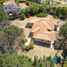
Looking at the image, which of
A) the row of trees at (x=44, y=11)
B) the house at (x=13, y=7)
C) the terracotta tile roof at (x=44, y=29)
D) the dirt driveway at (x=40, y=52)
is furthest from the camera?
the house at (x=13, y=7)

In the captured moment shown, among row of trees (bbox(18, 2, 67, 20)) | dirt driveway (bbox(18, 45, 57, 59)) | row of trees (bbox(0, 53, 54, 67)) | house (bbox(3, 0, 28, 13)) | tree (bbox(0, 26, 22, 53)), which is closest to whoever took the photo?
row of trees (bbox(0, 53, 54, 67))

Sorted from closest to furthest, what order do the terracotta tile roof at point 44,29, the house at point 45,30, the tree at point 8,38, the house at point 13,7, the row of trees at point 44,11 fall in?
1. the tree at point 8,38
2. the house at point 45,30
3. the terracotta tile roof at point 44,29
4. the row of trees at point 44,11
5. the house at point 13,7

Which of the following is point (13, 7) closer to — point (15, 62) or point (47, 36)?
point (47, 36)

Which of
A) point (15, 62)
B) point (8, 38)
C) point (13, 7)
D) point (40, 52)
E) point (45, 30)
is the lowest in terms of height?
point (40, 52)

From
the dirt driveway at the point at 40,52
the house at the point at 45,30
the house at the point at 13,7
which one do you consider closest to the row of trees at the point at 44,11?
the house at the point at 13,7

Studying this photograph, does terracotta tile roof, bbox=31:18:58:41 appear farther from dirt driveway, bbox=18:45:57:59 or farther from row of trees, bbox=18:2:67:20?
row of trees, bbox=18:2:67:20

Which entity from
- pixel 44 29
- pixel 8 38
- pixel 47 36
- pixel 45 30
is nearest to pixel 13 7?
pixel 44 29

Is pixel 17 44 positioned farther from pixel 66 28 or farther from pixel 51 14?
pixel 51 14

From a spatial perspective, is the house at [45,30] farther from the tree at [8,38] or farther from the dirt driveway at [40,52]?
the tree at [8,38]

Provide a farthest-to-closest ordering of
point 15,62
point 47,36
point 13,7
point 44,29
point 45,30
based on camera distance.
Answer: point 13,7
point 44,29
point 45,30
point 47,36
point 15,62

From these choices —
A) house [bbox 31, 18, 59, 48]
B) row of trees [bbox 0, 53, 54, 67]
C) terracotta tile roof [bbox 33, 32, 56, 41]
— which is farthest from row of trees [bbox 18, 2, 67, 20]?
row of trees [bbox 0, 53, 54, 67]
